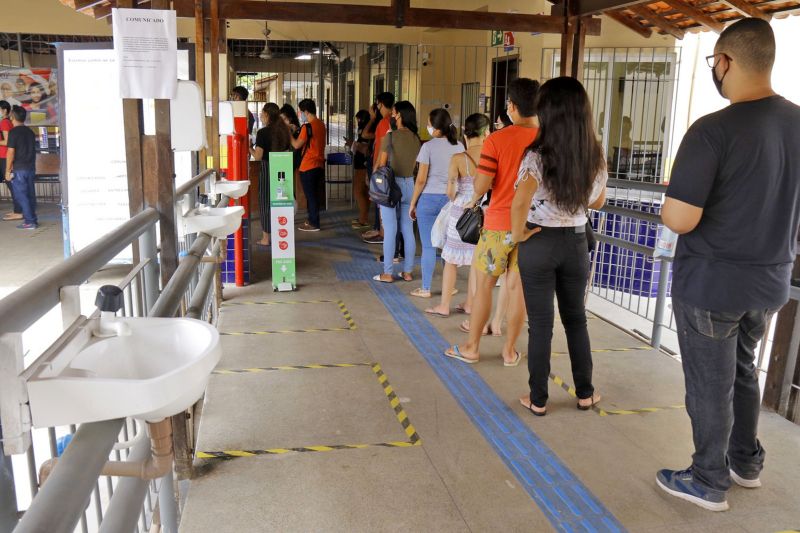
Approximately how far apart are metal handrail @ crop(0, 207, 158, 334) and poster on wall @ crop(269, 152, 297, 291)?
371 centimetres

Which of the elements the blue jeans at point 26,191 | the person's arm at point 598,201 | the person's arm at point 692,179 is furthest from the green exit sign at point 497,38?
the person's arm at point 692,179

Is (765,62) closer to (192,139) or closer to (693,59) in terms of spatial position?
(192,139)

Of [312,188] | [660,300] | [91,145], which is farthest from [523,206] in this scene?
[312,188]

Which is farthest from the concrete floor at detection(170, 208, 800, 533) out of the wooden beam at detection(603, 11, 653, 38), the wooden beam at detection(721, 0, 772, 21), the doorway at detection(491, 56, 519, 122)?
the doorway at detection(491, 56, 519, 122)

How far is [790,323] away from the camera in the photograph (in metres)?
3.49

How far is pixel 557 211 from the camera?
3146mm

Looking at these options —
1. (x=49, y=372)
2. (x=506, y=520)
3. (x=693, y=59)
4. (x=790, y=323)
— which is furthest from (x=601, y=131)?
(x=49, y=372)

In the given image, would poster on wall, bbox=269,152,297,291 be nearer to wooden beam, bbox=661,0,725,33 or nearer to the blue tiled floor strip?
the blue tiled floor strip

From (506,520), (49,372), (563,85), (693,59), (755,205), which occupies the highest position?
(693,59)

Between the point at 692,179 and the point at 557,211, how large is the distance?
0.82m

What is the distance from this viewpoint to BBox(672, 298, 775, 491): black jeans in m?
2.52

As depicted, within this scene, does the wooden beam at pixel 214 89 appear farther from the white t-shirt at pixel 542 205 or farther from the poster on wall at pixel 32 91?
the poster on wall at pixel 32 91

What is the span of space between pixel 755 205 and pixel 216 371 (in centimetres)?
302

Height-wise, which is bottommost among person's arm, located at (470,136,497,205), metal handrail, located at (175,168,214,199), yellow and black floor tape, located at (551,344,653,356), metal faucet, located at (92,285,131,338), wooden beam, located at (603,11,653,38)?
yellow and black floor tape, located at (551,344,653,356)
